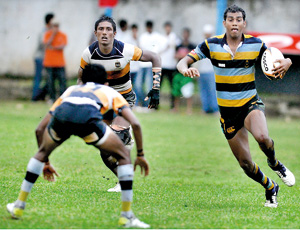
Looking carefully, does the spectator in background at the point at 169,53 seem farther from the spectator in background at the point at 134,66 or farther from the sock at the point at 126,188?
the sock at the point at 126,188

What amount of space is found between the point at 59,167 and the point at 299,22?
14.5 m

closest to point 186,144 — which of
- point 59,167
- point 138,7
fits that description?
point 59,167

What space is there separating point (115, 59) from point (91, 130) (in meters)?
2.25

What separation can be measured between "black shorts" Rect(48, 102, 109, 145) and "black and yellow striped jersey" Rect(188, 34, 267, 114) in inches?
90.6

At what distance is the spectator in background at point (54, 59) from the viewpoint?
1947cm

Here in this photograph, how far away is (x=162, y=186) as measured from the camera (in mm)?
9734

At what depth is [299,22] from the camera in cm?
2308

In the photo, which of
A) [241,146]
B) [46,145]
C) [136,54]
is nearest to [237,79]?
[241,146]

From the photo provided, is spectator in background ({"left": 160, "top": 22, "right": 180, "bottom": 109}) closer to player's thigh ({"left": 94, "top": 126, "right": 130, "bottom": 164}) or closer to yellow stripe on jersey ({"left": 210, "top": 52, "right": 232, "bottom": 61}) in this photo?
yellow stripe on jersey ({"left": 210, "top": 52, "right": 232, "bottom": 61})

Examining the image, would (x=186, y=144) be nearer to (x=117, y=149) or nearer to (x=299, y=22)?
(x=117, y=149)

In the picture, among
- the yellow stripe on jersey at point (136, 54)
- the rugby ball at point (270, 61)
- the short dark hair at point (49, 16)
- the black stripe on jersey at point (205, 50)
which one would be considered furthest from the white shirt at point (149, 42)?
the rugby ball at point (270, 61)

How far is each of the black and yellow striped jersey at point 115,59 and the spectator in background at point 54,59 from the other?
35.2 ft

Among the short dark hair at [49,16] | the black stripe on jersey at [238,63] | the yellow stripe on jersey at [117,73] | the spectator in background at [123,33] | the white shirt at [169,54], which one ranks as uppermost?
the black stripe on jersey at [238,63]

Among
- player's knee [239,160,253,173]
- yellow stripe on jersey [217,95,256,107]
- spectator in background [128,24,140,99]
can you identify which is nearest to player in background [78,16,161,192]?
yellow stripe on jersey [217,95,256,107]
